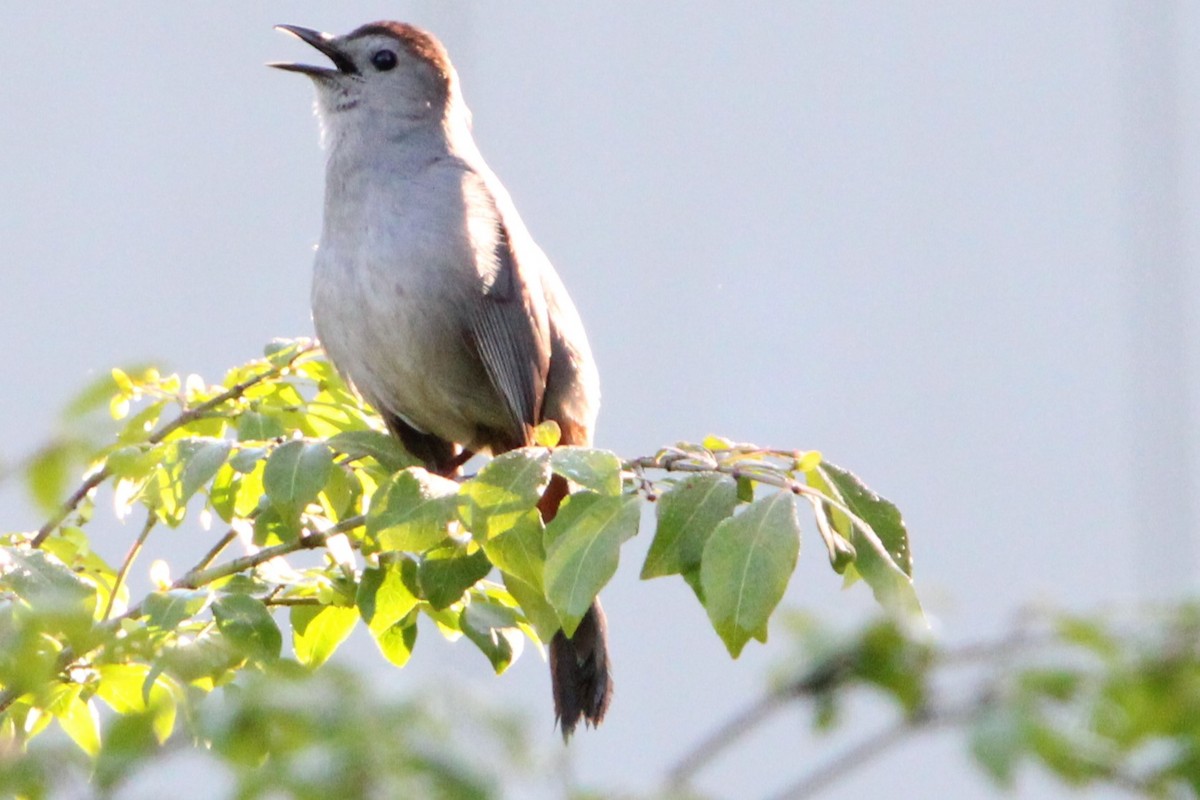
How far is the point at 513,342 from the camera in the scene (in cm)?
242

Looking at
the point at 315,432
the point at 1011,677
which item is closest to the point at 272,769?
the point at 1011,677

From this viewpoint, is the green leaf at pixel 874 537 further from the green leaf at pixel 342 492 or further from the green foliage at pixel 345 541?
the green leaf at pixel 342 492

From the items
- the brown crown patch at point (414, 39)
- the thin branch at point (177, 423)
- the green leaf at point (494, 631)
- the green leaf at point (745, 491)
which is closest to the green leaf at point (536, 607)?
the green leaf at point (494, 631)

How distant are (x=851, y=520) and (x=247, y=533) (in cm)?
70

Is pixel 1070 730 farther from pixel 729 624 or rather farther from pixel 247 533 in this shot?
pixel 247 533

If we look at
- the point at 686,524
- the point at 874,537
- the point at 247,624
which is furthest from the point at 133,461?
the point at 874,537

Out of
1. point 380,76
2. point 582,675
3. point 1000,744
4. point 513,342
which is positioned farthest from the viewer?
point 380,76

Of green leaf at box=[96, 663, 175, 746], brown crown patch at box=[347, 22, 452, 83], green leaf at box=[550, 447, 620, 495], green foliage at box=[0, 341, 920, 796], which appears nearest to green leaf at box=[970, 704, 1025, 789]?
green foliage at box=[0, 341, 920, 796]

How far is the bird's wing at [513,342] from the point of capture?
2.41 metres

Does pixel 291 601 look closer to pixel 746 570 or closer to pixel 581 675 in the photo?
pixel 581 675

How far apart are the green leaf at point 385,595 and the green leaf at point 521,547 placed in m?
0.21

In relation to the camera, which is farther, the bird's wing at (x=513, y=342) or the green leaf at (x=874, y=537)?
the bird's wing at (x=513, y=342)

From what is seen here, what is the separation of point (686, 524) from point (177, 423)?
0.69 meters

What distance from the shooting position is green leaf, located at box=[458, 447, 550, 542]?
144 centimetres
